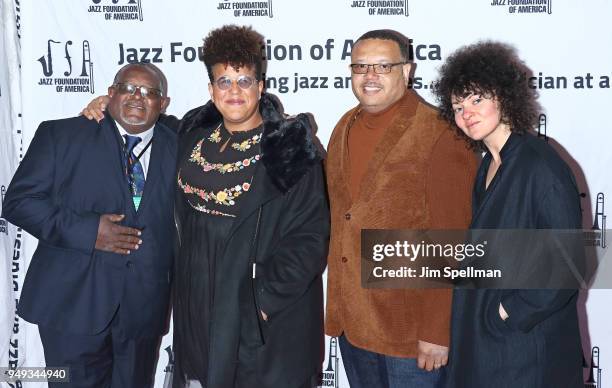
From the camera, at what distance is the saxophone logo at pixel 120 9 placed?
349 centimetres

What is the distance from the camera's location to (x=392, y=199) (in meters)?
2.41

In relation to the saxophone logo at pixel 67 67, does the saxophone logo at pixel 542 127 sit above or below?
below

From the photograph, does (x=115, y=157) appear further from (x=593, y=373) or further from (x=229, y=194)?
(x=593, y=373)

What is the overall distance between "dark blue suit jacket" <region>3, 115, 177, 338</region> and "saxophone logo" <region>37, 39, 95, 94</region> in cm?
90

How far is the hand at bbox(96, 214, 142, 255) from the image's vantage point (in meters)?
2.58

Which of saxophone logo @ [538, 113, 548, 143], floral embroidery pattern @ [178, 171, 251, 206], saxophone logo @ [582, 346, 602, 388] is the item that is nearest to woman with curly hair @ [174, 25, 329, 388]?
floral embroidery pattern @ [178, 171, 251, 206]

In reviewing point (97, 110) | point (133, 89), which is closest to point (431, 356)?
point (133, 89)

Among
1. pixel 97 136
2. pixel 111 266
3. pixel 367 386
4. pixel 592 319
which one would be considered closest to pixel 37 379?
pixel 111 266

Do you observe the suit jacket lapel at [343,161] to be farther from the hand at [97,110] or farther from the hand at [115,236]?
the hand at [97,110]

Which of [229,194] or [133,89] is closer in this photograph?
[229,194]

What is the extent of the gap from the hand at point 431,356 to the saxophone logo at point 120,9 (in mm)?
2219

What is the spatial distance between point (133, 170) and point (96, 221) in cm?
25

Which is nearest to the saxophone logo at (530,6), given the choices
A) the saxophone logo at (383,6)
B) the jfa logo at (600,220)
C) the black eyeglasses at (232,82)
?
the saxophone logo at (383,6)

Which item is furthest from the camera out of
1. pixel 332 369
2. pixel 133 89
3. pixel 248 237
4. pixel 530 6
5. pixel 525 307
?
pixel 332 369
